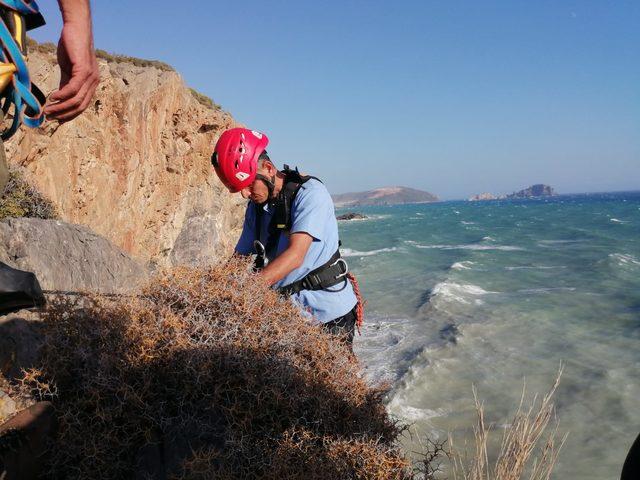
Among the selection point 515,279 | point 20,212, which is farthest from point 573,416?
point 515,279

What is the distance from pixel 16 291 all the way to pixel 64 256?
2.90 meters

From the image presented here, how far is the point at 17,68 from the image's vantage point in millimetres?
1685

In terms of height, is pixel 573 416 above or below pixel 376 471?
below

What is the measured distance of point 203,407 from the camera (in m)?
2.51

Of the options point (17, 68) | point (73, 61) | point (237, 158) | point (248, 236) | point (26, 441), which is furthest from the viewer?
point (248, 236)

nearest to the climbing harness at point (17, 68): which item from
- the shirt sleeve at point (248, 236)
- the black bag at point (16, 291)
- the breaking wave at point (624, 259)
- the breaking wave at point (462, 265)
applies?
the black bag at point (16, 291)

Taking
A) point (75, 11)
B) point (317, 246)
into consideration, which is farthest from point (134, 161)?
point (75, 11)

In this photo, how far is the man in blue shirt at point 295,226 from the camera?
3.47 meters

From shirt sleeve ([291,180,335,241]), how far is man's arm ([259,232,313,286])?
2.3 inches

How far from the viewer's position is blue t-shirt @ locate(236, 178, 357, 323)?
353cm

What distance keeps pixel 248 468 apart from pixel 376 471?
23.5 inches

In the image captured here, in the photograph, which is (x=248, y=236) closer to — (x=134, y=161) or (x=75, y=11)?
(x=75, y=11)

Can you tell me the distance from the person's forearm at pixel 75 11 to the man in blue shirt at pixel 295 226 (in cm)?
165

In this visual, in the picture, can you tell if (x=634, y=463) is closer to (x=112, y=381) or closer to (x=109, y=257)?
(x=112, y=381)
